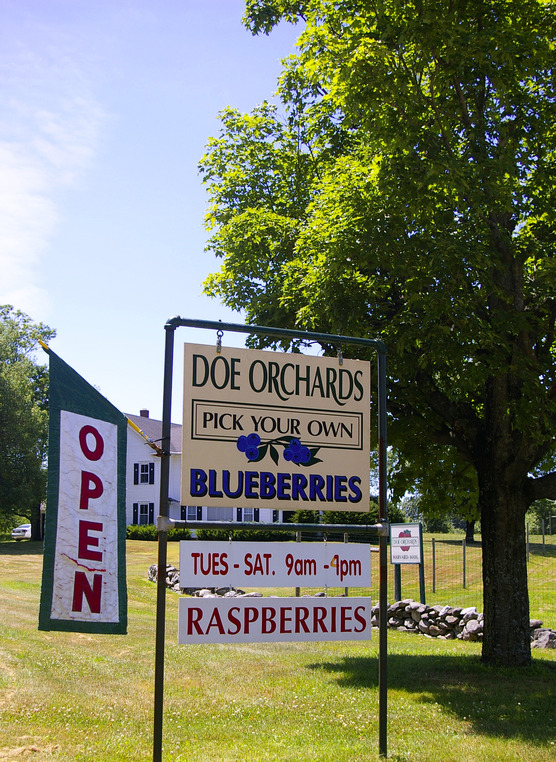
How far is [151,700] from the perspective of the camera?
361 inches

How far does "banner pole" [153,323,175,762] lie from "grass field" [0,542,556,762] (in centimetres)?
102

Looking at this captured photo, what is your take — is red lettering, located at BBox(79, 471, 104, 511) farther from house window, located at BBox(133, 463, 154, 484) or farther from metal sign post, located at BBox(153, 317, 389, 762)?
house window, located at BBox(133, 463, 154, 484)

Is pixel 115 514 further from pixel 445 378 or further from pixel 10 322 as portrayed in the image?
pixel 10 322

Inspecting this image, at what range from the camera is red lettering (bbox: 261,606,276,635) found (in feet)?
22.4

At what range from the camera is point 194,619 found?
21.7 ft

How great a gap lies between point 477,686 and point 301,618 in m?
4.73

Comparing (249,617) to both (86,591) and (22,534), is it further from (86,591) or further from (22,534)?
(22,534)

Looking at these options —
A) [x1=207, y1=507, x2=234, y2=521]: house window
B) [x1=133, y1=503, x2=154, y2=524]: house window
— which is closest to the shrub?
[x1=207, y1=507, x2=234, y2=521]: house window

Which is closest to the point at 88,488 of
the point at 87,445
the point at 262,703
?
the point at 87,445

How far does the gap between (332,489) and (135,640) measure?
331 inches

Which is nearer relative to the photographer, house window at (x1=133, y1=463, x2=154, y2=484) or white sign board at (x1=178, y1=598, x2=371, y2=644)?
white sign board at (x1=178, y1=598, x2=371, y2=644)

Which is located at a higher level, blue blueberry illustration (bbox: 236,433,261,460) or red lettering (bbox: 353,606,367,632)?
blue blueberry illustration (bbox: 236,433,261,460)

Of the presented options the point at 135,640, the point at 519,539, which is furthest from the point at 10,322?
the point at 519,539

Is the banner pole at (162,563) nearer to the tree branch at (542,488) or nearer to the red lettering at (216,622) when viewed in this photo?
the red lettering at (216,622)
